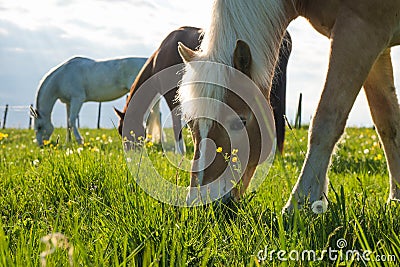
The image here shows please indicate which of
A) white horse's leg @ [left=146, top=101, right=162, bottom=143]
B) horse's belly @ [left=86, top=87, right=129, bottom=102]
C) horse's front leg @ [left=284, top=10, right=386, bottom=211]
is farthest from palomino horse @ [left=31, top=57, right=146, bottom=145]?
horse's front leg @ [left=284, top=10, right=386, bottom=211]

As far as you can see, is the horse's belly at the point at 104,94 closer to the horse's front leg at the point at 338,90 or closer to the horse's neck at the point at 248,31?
the horse's neck at the point at 248,31

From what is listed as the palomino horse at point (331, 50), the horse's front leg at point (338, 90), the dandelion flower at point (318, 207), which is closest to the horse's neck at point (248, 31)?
the palomino horse at point (331, 50)

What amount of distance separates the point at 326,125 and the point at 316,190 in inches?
15.5

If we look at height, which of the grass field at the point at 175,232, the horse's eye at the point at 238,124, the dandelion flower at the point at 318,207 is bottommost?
the grass field at the point at 175,232

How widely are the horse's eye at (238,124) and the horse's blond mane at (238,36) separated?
0.22 meters

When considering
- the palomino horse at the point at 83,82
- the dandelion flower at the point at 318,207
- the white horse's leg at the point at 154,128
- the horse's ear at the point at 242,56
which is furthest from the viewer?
the palomino horse at the point at 83,82

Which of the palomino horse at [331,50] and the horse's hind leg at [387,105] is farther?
the horse's hind leg at [387,105]

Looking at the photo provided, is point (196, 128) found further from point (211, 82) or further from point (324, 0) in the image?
point (324, 0)

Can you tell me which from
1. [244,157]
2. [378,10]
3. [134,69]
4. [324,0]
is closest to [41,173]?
[244,157]

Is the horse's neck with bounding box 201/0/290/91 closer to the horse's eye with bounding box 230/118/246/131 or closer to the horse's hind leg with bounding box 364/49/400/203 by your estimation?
the horse's eye with bounding box 230/118/246/131

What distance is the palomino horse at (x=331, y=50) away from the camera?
9.12ft

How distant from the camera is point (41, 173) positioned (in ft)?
12.7

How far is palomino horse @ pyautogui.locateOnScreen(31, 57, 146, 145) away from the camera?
14.9m

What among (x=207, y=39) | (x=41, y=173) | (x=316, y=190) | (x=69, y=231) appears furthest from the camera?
(x=41, y=173)
